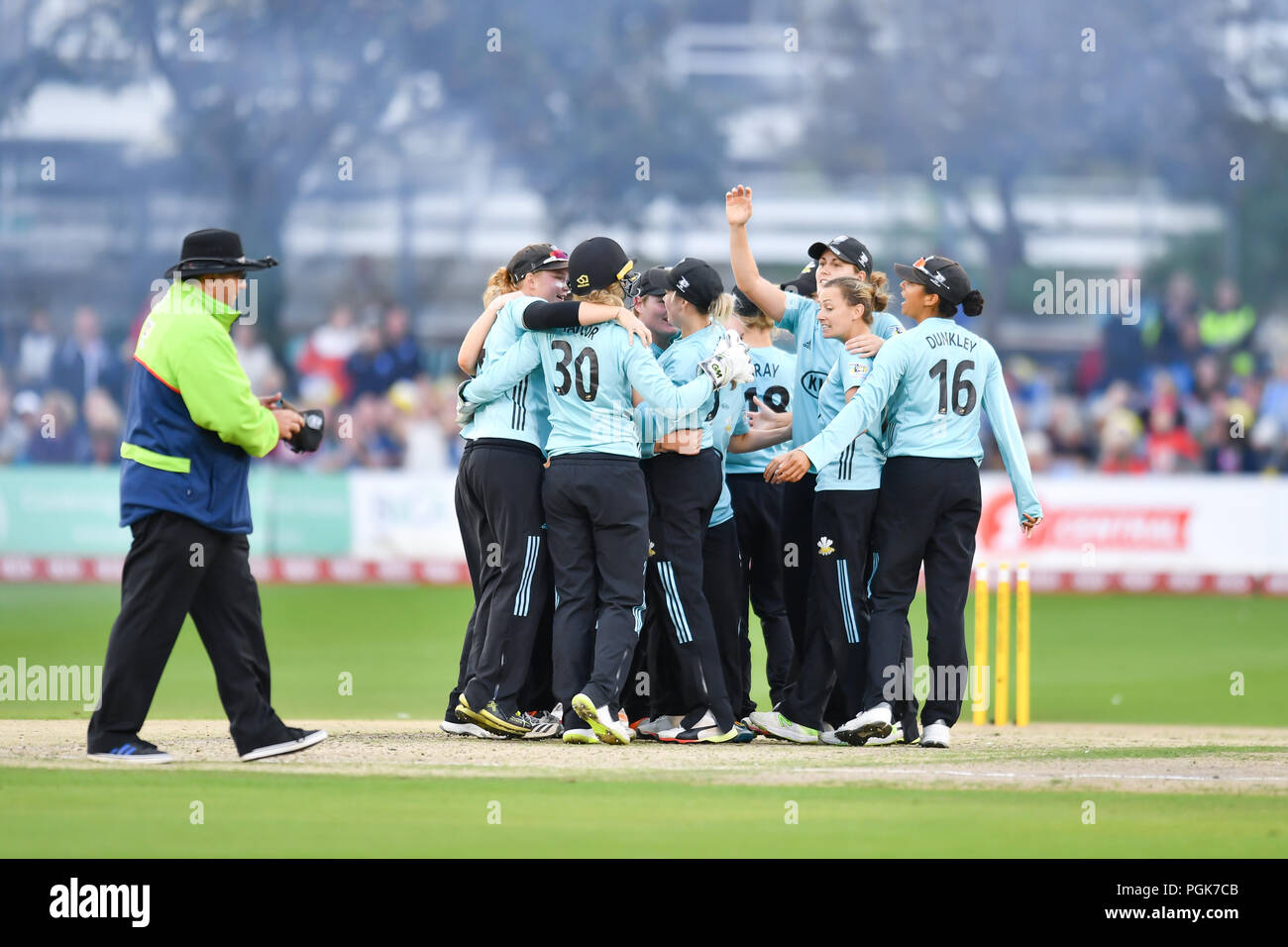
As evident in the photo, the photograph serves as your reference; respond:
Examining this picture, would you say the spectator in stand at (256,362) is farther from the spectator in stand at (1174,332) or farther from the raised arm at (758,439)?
the raised arm at (758,439)

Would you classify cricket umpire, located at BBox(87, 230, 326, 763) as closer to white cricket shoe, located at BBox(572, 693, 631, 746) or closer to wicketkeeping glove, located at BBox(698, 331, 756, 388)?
white cricket shoe, located at BBox(572, 693, 631, 746)

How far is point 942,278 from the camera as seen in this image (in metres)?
9.19

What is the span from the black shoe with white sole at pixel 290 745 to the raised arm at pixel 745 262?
2969 mm

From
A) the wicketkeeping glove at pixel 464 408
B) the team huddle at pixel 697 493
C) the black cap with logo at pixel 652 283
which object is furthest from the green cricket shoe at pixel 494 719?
the black cap with logo at pixel 652 283

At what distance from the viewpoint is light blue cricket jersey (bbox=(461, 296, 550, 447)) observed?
360 inches

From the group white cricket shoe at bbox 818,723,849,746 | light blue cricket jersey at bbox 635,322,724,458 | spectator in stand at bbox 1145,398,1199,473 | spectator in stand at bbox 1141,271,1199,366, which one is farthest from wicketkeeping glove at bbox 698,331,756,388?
spectator in stand at bbox 1141,271,1199,366

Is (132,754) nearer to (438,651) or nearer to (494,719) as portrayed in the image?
(494,719)

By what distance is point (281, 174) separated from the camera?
30578mm

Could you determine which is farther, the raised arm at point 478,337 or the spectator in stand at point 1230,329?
the spectator in stand at point 1230,329

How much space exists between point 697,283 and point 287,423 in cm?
218

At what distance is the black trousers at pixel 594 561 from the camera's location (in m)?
8.81

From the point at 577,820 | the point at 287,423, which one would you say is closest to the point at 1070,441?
the point at 287,423

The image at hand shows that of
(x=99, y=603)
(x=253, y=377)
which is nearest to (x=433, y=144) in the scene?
(x=253, y=377)

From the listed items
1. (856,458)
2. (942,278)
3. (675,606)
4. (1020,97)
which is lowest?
(675,606)
